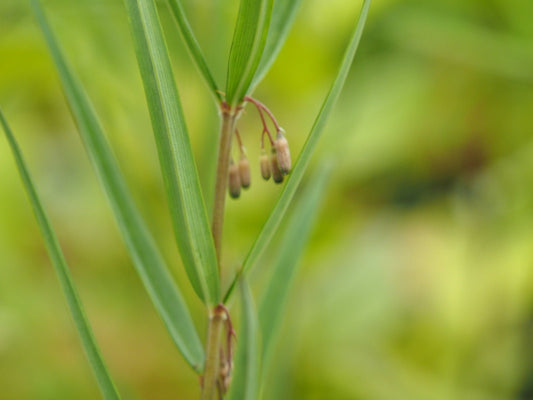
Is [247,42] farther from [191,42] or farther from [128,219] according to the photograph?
[128,219]

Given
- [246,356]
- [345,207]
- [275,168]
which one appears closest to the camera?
[246,356]

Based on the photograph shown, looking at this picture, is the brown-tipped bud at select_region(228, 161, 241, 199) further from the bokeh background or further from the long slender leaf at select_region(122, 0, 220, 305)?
the bokeh background

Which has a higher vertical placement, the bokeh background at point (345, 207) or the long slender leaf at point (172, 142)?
the long slender leaf at point (172, 142)

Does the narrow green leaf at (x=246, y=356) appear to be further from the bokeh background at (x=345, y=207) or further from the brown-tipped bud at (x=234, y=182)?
the bokeh background at (x=345, y=207)

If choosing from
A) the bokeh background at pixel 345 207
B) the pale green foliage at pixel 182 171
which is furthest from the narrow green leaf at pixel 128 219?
the bokeh background at pixel 345 207

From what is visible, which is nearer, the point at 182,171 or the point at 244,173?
the point at 182,171

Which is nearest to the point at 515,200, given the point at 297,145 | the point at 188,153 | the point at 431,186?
the point at 431,186

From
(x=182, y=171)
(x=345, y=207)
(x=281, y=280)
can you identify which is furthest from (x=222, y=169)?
(x=345, y=207)
